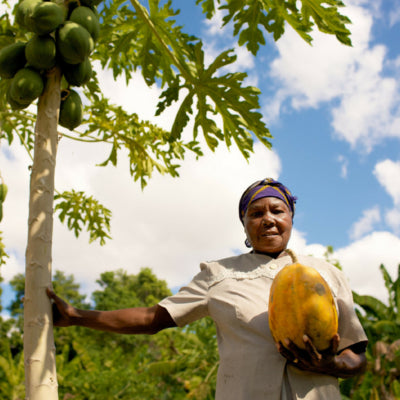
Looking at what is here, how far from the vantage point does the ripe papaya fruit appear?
1466mm

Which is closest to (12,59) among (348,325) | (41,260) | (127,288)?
(41,260)

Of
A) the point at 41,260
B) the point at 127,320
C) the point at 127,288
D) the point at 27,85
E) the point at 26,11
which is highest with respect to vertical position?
the point at 127,288

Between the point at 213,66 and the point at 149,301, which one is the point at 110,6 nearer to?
the point at 213,66

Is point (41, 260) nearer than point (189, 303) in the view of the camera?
Yes

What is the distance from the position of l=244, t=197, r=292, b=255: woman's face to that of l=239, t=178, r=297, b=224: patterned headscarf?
0.08 ft

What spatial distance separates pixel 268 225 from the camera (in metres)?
1.92

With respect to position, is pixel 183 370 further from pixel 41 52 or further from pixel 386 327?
pixel 41 52

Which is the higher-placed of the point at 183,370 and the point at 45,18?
the point at 45,18

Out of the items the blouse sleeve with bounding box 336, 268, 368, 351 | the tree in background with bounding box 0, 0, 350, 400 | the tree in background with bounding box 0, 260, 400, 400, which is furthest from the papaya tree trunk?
the tree in background with bounding box 0, 260, 400, 400

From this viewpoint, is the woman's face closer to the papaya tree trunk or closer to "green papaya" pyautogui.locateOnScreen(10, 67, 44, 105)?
the papaya tree trunk

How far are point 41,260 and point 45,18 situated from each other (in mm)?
924

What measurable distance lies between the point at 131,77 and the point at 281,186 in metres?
2.59

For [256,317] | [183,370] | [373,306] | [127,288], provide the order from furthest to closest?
[127,288], [373,306], [183,370], [256,317]

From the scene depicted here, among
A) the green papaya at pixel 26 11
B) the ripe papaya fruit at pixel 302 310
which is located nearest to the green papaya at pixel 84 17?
the green papaya at pixel 26 11
